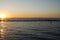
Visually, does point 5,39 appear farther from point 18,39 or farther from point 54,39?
point 54,39

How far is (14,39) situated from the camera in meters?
16.9

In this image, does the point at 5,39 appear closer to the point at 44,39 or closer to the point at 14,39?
the point at 14,39

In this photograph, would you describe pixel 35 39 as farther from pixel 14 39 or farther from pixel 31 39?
pixel 14 39

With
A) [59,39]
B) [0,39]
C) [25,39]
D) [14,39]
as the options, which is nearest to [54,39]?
[59,39]

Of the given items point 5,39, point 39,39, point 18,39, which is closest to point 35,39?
point 39,39

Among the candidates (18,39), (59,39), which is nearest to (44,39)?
(59,39)

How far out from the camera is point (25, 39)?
1695cm

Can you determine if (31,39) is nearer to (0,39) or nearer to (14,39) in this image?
(14,39)

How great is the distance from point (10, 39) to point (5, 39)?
531mm

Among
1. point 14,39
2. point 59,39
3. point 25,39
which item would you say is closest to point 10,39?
point 14,39

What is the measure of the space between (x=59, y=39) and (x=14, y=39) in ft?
15.8

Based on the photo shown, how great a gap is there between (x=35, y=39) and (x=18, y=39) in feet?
6.10

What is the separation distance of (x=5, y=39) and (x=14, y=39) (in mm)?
956

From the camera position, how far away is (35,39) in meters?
17.2
